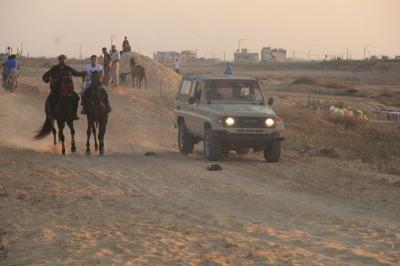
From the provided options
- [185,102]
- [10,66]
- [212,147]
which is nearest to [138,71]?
[10,66]

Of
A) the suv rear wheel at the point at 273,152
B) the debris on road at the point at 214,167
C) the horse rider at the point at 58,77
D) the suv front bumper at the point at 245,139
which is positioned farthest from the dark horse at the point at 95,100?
the suv rear wheel at the point at 273,152

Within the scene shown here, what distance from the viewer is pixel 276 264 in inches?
288

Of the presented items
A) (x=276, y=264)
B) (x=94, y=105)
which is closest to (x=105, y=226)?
(x=276, y=264)

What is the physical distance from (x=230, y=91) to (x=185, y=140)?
183cm

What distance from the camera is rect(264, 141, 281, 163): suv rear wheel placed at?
16969 mm

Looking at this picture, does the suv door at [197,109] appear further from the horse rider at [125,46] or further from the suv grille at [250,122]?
the horse rider at [125,46]

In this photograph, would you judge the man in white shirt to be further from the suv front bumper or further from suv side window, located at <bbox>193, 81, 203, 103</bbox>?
the suv front bumper

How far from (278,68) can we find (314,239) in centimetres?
13534

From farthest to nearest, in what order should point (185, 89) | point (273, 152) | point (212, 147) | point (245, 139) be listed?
point (185, 89), point (273, 152), point (212, 147), point (245, 139)

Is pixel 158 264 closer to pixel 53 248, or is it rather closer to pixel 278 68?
pixel 53 248

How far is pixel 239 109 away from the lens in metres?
16.8

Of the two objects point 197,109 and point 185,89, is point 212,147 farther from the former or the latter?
point 185,89

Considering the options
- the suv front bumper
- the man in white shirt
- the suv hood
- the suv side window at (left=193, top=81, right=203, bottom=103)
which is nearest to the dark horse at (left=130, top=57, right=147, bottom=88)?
the man in white shirt

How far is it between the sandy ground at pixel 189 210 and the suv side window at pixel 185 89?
1549 mm
